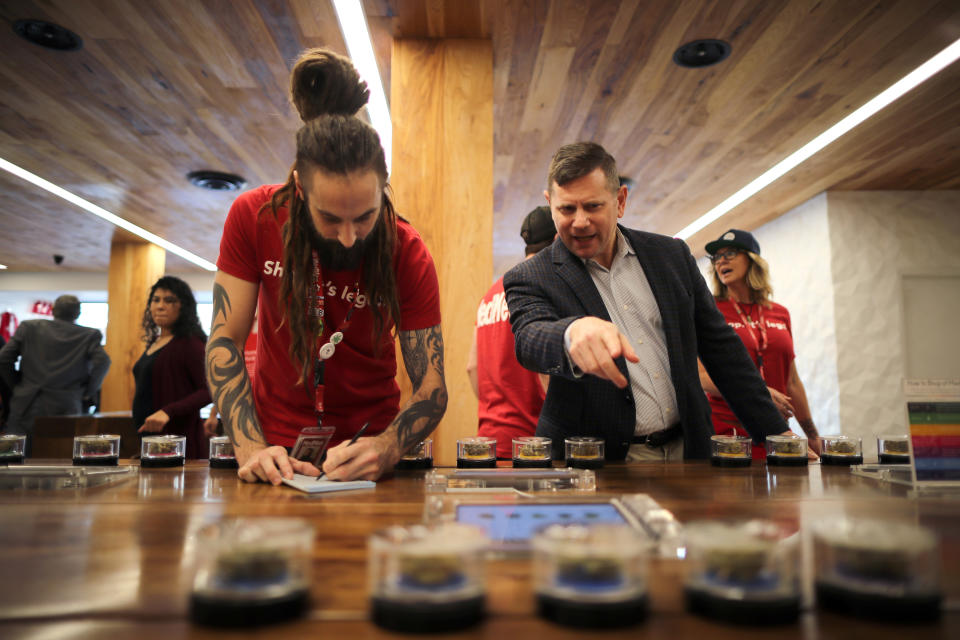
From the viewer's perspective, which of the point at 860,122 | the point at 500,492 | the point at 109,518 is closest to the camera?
the point at 109,518

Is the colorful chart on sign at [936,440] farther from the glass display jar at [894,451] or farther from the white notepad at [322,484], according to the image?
the white notepad at [322,484]

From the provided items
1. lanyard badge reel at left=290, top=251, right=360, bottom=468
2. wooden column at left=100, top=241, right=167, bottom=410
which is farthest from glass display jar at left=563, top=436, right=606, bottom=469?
wooden column at left=100, top=241, right=167, bottom=410

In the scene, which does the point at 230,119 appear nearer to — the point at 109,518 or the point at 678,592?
the point at 109,518

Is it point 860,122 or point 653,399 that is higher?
point 860,122

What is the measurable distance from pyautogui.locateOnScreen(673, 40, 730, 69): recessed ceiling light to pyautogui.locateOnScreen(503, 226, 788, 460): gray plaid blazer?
221 centimetres

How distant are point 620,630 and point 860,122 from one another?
17.7 feet

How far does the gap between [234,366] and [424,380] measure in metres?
0.52

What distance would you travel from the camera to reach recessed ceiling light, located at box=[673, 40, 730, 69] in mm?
3752

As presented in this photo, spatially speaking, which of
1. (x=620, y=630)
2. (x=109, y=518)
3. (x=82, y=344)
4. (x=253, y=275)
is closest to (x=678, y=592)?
(x=620, y=630)

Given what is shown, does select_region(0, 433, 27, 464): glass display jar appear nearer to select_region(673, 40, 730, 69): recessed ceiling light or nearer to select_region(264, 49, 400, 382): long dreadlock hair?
select_region(264, 49, 400, 382): long dreadlock hair

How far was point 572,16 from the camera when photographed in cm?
347

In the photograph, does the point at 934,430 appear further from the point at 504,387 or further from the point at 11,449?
the point at 11,449

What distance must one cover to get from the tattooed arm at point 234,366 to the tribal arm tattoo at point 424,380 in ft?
1.26

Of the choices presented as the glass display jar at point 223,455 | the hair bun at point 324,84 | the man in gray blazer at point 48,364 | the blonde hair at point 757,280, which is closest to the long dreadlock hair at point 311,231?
the hair bun at point 324,84
